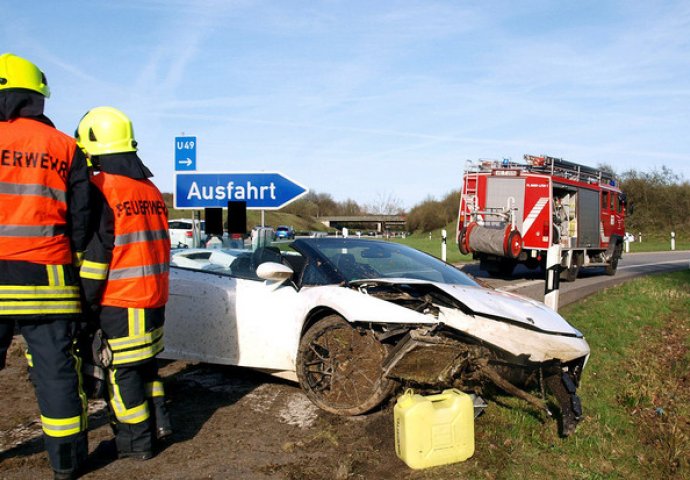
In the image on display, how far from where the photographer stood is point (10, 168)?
2957 millimetres

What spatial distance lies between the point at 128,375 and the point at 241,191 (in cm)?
452

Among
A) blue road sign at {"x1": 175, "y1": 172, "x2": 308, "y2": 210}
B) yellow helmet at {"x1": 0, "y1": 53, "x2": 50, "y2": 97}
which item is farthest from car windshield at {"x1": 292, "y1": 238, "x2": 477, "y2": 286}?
blue road sign at {"x1": 175, "y1": 172, "x2": 308, "y2": 210}

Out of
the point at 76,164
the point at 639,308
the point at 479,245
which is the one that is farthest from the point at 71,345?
the point at 479,245

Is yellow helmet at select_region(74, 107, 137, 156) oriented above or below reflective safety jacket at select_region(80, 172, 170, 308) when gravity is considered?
above

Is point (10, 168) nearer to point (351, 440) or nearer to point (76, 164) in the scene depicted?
point (76, 164)

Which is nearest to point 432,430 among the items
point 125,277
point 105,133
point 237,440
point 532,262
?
point 237,440

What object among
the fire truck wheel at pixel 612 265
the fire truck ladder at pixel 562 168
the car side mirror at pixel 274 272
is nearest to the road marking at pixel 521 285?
the fire truck ladder at pixel 562 168

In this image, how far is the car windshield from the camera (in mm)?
4453

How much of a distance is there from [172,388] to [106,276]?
1.86 metres

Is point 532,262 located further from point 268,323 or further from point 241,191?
point 268,323

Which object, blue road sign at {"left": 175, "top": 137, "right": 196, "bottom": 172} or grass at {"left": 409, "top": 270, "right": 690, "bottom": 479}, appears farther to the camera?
blue road sign at {"left": 175, "top": 137, "right": 196, "bottom": 172}

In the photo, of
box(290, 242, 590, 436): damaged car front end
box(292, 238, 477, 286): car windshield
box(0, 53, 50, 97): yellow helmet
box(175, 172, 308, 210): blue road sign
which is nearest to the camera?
box(0, 53, 50, 97): yellow helmet

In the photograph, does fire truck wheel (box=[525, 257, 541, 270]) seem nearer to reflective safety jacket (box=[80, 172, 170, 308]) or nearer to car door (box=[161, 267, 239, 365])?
car door (box=[161, 267, 239, 365])

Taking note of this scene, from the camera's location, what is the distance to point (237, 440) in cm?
371
